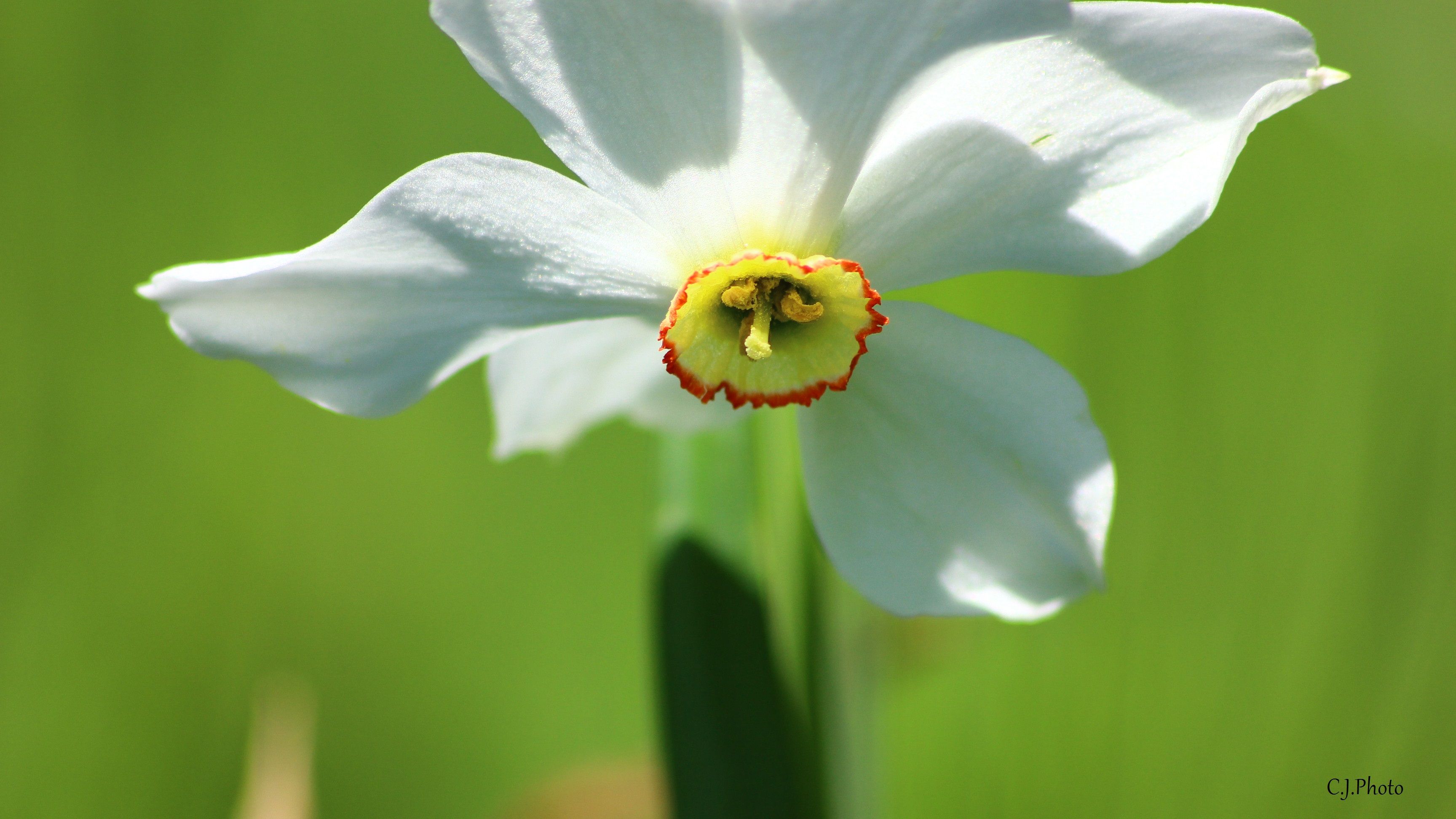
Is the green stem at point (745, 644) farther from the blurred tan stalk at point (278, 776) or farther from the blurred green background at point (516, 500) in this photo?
the blurred tan stalk at point (278, 776)

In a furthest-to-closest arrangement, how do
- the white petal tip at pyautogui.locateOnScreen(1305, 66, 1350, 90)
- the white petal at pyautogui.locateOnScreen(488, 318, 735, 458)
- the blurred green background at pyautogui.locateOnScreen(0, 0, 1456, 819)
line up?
the blurred green background at pyautogui.locateOnScreen(0, 0, 1456, 819), the white petal at pyautogui.locateOnScreen(488, 318, 735, 458), the white petal tip at pyautogui.locateOnScreen(1305, 66, 1350, 90)

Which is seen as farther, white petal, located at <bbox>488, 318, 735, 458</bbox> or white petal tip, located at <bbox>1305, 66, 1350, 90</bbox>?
white petal, located at <bbox>488, 318, 735, 458</bbox>

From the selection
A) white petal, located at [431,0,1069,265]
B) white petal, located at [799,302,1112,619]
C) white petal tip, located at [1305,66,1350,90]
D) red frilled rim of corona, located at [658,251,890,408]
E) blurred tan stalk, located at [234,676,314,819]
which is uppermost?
white petal, located at [431,0,1069,265]

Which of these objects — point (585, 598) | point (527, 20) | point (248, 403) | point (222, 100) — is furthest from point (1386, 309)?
point (222, 100)

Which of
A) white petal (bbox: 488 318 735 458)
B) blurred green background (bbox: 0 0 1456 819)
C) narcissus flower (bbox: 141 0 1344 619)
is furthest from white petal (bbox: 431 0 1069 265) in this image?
blurred green background (bbox: 0 0 1456 819)

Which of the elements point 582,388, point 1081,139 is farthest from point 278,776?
point 1081,139

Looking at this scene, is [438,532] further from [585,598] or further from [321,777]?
[321,777]

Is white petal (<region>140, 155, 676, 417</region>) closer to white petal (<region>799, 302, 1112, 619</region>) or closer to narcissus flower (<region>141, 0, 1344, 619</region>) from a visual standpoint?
narcissus flower (<region>141, 0, 1344, 619</region>)
